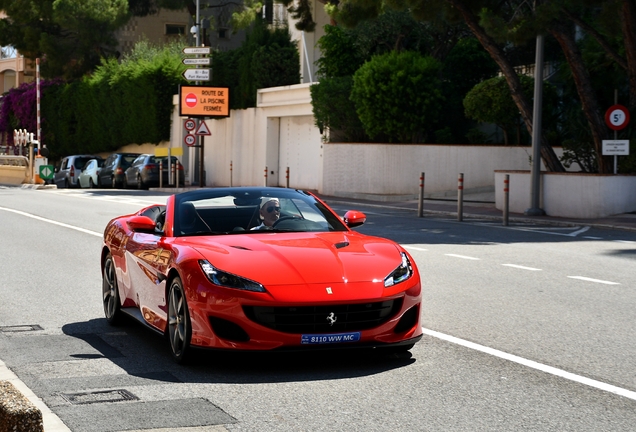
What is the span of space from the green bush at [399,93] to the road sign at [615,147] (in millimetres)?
10744

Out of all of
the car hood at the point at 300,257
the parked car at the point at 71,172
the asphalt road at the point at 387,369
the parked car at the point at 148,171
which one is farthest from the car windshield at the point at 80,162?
the car hood at the point at 300,257

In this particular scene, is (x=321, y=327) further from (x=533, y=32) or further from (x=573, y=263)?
(x=533, y=32)

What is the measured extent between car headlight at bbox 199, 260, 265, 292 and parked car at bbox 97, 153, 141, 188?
41518 mm

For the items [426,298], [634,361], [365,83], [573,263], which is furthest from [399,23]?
[634,361]

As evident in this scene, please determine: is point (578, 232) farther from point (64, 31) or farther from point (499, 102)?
point (64, 31)

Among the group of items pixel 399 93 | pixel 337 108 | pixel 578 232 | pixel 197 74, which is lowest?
pixel 578 232

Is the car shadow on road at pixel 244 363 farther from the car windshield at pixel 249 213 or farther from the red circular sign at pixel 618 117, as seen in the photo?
the red circular sign at pixel 618 117

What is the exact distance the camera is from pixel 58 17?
213 ft

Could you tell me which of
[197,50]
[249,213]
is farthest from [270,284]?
[197,50]

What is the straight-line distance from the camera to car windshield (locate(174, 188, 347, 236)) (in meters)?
8.81

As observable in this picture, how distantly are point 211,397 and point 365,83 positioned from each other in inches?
1212

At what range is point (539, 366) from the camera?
25.3ft

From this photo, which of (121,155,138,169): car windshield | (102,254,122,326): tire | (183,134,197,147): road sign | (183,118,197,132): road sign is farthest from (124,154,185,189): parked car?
(102,254,122,326): tire

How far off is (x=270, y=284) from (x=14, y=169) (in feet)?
152
